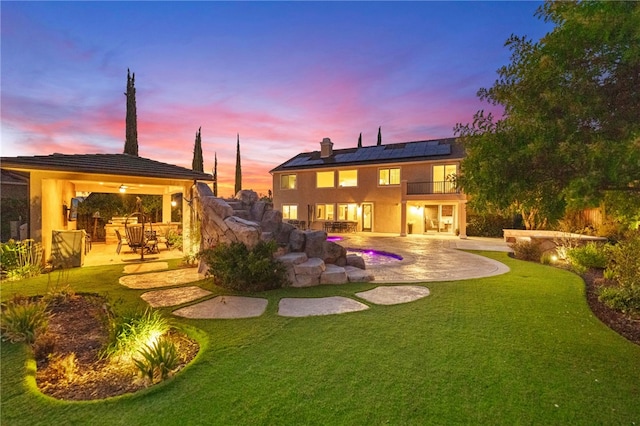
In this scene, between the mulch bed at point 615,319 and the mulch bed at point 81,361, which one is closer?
the mulch bed at point 81,361

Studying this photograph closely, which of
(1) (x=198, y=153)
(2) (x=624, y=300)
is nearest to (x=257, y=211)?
(2) (x=624, y=300)

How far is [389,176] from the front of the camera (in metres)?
23.3

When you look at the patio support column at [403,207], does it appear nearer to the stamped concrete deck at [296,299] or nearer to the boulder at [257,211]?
the stamped concrete deck at [296,299]

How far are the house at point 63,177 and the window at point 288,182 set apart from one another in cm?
1644

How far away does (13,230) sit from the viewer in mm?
12047

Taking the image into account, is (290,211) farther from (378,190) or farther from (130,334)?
(130,334)

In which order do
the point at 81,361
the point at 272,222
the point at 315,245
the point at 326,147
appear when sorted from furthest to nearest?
the point at 326,147 → the point at 272,222 → the point at 315,245 → the point at 81,361

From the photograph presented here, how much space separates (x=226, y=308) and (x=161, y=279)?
3233 millimetres

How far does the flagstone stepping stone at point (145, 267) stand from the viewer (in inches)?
340

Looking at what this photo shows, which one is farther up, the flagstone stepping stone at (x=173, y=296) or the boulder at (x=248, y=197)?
the boulder at (x=248, y=197)

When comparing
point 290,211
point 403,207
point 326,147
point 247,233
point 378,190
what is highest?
point 326,147

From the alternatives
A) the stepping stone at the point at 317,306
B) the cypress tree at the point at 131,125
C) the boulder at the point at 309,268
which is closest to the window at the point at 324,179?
the cypress tree at the point at 131,125

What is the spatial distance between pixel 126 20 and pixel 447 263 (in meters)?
12.4

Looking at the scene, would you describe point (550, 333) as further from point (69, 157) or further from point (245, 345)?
point (69, 157)
